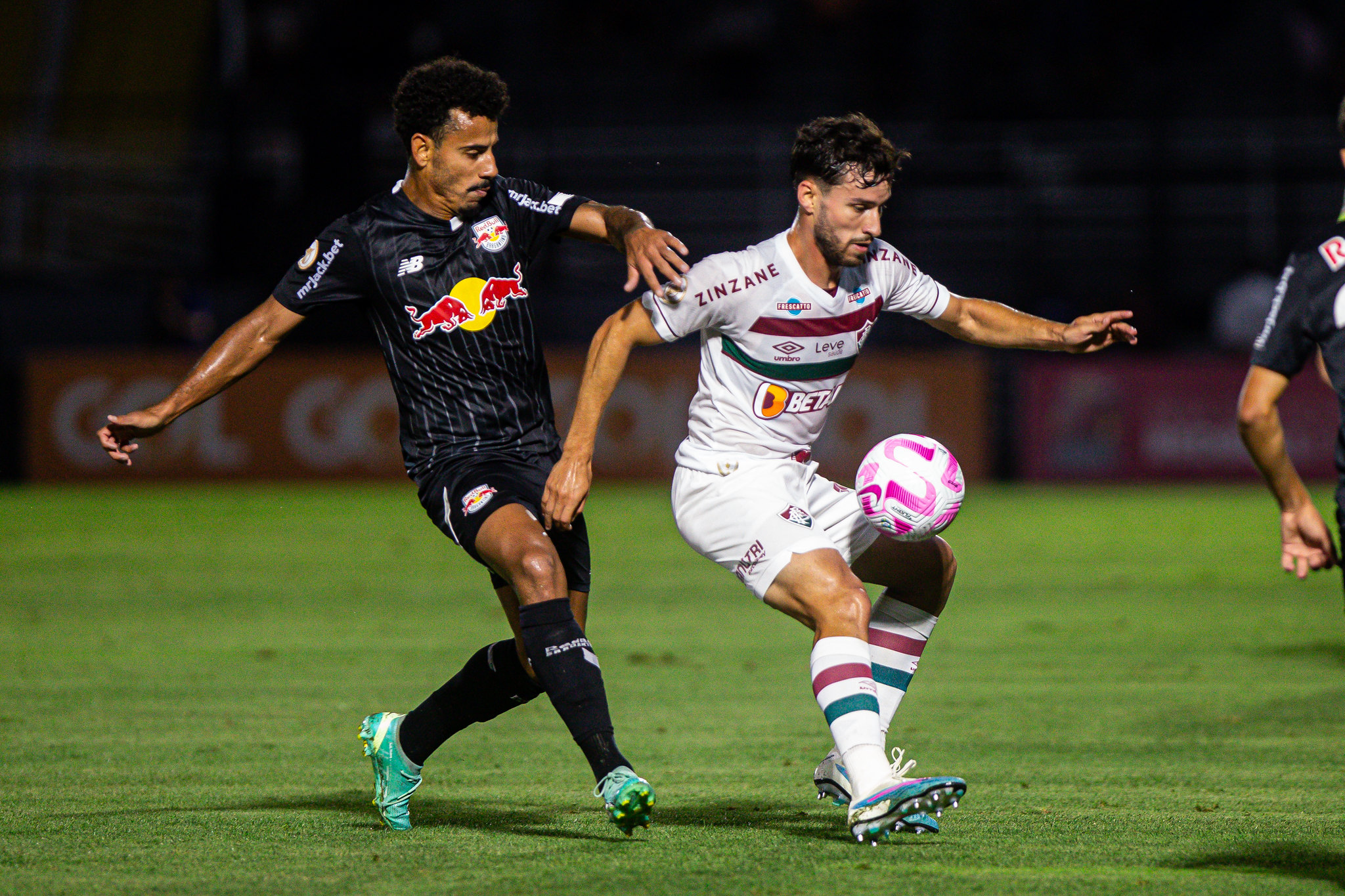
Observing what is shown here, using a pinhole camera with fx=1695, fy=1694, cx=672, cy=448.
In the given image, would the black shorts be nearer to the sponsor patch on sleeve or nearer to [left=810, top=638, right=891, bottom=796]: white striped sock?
[left=810, top=638, right=891, bottom=796]: white striped sock

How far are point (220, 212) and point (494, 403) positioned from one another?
610 inches

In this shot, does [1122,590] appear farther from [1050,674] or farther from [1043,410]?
[1043,410]

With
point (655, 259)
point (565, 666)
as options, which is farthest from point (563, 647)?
point (655, 259)

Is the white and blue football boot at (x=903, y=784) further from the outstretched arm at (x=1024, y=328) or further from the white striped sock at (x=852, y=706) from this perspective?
the outstretched arm at (x=1024, y=328)

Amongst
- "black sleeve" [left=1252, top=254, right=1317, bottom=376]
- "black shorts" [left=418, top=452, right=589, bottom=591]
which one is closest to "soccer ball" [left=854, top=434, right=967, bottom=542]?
"black shorts" [left=418, top=452, right=589, bottom=591]

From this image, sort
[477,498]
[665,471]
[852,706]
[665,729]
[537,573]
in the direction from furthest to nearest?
1. [665,471]
2. [665,729]
3. [477,498]
4. [537,573]
5. [852,706]

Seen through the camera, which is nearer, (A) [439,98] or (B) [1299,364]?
(B) [1299,364]

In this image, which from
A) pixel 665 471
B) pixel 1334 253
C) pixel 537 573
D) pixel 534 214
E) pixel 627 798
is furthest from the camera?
pixel 665 471

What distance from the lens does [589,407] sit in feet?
16.2

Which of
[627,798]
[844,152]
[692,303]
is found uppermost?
[844,152]

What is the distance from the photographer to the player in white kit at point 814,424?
16.0 ft

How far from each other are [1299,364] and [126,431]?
11.2ft

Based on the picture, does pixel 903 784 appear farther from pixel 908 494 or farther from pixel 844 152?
pixel 844 152

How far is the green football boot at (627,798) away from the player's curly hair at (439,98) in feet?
6.63
